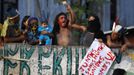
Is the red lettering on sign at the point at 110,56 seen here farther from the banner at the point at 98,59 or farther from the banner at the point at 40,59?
the banner at the point at 40,59

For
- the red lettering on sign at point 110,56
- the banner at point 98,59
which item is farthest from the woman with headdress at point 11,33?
the red lettering on sign at point 110,56

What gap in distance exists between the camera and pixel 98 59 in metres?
10.0

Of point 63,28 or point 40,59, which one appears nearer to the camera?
point 63,28

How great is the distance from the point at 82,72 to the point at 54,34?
89cm

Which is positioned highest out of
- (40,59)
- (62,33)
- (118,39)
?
(62,33)

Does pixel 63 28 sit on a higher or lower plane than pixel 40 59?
higher

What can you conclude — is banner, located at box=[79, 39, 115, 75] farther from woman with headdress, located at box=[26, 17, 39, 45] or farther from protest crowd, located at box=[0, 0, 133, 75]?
woman with headdress, located at box=[26, 17, 39, 45]

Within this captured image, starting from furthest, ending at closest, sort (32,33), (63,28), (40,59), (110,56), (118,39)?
1. (40,59)
2. (32,33)
3. (63,28)
4. (110,56)
5. (118,39)

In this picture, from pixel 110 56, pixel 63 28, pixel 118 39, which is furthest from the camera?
pixel 63 28

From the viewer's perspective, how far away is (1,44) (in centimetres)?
1109

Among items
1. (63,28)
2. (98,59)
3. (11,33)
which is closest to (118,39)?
(98,59)

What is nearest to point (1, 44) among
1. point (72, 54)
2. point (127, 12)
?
point (72, 54)

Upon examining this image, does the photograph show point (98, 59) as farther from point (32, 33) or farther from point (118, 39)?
point (32, 33)

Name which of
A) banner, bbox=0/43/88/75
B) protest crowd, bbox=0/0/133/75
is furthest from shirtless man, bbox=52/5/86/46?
banner, bbox=0/43/88/75
